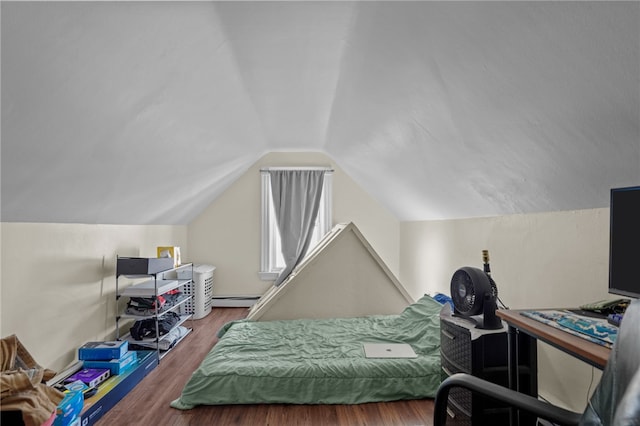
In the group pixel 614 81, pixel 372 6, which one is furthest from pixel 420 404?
pixel 372 6

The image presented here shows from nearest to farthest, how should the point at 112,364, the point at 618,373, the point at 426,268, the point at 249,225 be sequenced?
the point at 618,373 < the point at 112,364 < the point at 426,268 < the point at 249,225

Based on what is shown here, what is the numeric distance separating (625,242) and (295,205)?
3703mm

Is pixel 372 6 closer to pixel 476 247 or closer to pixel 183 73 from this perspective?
pixel 183 73

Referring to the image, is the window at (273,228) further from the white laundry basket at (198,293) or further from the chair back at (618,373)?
the chair back at (618,373)

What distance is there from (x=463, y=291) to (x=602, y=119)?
40.1 inches

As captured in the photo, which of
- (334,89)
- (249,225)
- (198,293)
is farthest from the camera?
(249,225)

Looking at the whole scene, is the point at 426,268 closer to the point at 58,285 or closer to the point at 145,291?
the point at 145,291

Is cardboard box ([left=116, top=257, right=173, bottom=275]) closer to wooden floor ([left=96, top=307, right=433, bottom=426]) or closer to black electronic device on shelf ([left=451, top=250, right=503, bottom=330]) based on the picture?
wooden floor ([left=96, top=307, right=433, bottom=426])

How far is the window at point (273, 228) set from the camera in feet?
15.4

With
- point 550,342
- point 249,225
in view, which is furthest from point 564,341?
point 249,225

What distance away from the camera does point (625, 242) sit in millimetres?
1191

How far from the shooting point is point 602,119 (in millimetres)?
1211

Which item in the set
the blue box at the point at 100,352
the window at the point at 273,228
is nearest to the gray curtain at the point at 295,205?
the window at the point at 273,228

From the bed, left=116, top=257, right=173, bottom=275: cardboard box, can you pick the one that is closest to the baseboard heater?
left=116, top=257, right=173, bottom=275: cardboard box
